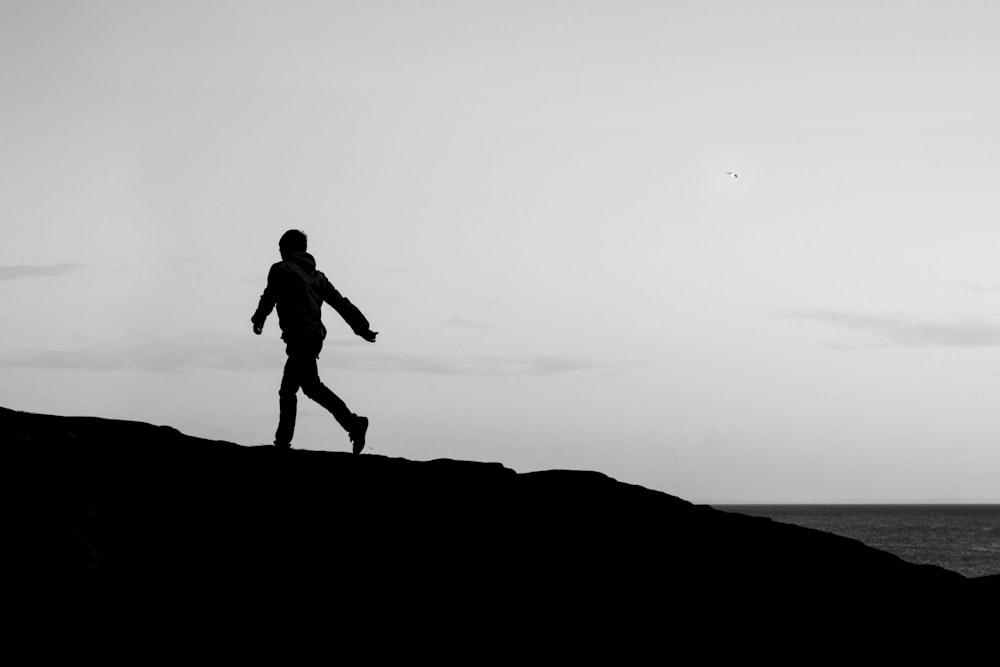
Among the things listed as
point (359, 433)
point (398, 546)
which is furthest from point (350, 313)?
point (398, 546)

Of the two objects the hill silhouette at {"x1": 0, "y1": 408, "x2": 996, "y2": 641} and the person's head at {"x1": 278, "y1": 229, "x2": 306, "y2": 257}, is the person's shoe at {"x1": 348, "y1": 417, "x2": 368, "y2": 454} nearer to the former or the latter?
the hill silhouette at {"x1": 0, "y1": 408, "x2": 996, "y2": 641}

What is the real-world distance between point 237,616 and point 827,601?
4.39 meters

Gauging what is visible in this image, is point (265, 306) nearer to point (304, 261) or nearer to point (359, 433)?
point (304, 261)

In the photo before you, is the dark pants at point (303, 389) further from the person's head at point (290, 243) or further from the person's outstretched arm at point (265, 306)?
the person's head at point (290, 243)

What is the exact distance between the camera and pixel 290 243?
1070 centimetres

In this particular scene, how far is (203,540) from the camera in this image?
8.21m

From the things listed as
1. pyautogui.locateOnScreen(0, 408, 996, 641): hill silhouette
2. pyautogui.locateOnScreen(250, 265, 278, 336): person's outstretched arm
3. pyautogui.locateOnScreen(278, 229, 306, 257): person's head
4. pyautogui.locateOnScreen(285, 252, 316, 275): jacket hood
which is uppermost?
pyautogui.locateOnScreen(278, 229, 306, 257): person's head

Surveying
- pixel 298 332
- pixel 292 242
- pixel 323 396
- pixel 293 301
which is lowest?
pixel 323 396

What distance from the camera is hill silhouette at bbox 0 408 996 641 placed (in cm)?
795

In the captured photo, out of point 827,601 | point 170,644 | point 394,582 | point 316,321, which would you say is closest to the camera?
point 170,644

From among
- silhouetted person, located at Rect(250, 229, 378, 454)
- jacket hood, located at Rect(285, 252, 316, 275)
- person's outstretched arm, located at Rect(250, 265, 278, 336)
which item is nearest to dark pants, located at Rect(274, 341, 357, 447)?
silhouetted person, located at Rect(250, 229, 378, 454)

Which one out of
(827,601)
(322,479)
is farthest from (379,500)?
(827,601)

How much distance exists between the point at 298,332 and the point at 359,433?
108 cm

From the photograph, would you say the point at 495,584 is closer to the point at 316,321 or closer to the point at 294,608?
the point at 294,608
